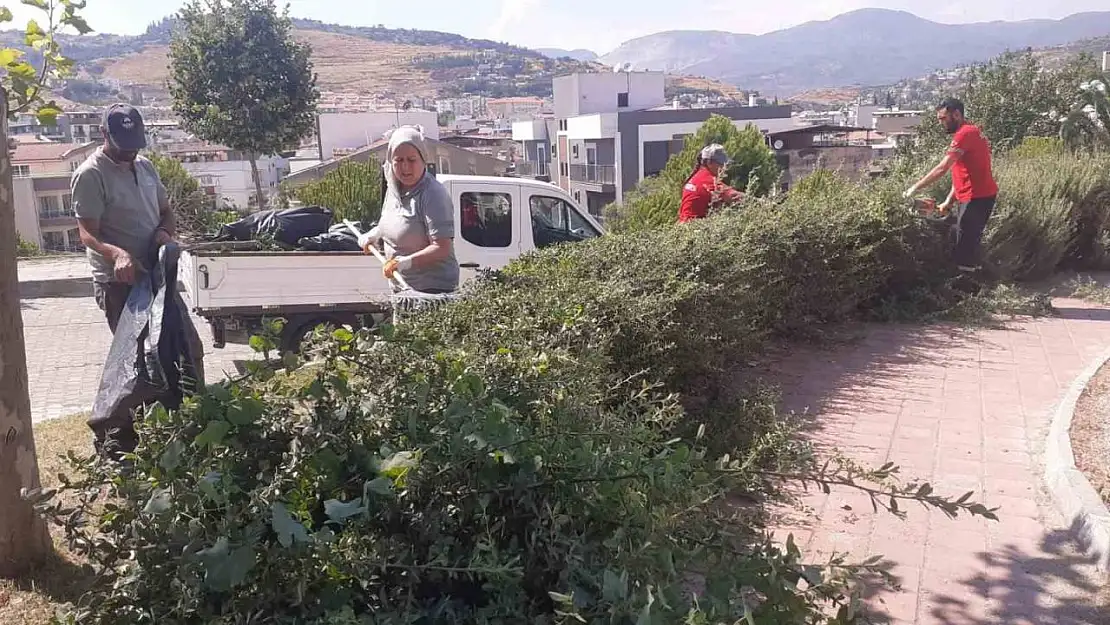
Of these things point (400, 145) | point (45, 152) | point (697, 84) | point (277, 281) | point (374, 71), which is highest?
point (374, 71)

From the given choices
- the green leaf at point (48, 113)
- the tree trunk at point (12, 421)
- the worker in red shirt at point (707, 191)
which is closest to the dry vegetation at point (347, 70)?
the worker in red shirt at point (707, 191)

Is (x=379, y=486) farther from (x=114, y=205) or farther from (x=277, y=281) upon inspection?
(x=277, y=281)

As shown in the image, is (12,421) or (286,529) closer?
(286,529)

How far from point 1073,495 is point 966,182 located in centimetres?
465

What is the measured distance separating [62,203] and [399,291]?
6588 cm

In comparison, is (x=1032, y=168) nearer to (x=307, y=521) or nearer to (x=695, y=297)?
(x=695, y=297)

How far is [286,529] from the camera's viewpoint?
1.67 meters

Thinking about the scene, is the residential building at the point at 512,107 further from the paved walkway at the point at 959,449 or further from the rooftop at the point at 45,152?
the paved walkway at the point at 959,449

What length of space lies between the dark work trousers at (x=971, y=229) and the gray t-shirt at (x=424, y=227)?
17.4 feet

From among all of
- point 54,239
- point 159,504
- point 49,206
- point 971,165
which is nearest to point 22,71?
point 159,504

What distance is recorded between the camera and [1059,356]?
6.65m

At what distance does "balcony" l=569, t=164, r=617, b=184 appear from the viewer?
60.3 metres

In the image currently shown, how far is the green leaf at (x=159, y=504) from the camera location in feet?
5.71

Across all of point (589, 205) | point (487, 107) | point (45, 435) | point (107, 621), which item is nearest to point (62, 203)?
point (589, 205)
